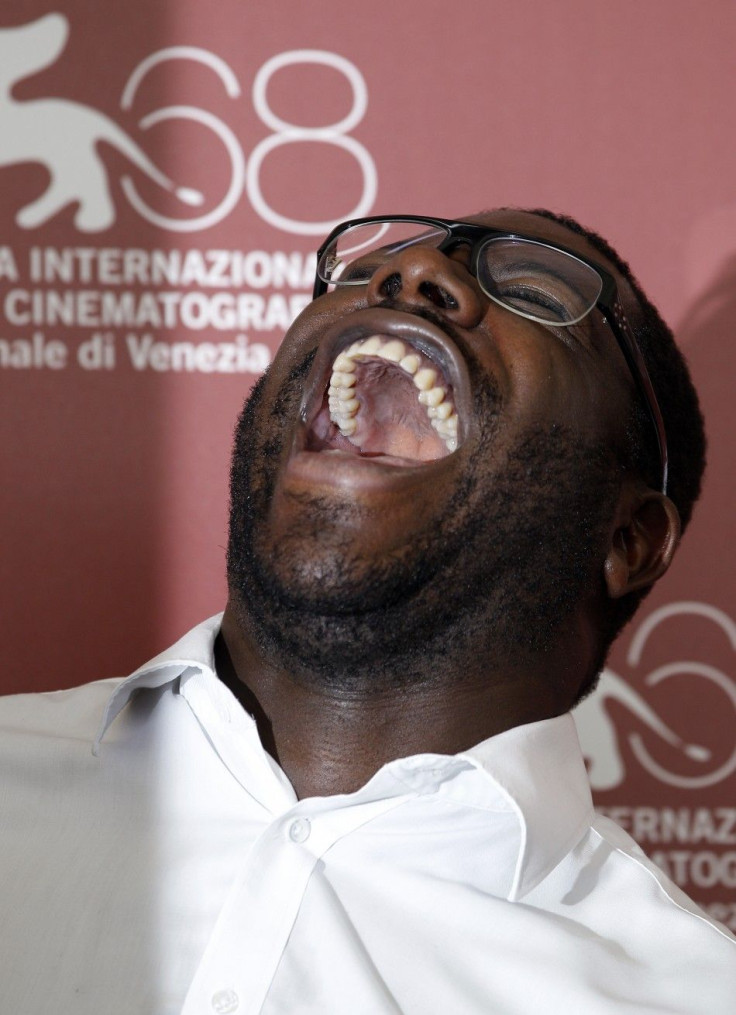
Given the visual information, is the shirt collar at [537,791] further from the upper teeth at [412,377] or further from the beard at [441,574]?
the upper teeth at [412,377]

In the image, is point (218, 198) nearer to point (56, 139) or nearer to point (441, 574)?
point (56, 139)

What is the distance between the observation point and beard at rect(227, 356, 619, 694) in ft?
3.23

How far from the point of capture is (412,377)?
3.49 ft

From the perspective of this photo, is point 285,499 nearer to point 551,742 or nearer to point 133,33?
point 551,742

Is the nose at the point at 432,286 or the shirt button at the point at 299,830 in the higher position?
the nose at the point at 432,286

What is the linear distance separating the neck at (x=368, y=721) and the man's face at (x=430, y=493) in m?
0.02

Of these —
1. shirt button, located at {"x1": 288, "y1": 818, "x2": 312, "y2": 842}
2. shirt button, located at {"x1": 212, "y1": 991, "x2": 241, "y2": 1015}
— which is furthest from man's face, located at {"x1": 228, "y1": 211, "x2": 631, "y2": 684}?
shirt button, located at {"x1": 212, "y1": 991, "x2": 241, "y2": 1015}

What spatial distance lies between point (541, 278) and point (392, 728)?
43 cm

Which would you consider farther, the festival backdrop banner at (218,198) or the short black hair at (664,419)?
the festival backdrop banner at (218,198)

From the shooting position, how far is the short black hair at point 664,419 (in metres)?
1.17

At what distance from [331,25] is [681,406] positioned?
0.72 meters

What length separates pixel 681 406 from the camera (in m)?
1.26

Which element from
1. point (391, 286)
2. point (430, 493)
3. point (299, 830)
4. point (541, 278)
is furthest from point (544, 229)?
point (299, 830)

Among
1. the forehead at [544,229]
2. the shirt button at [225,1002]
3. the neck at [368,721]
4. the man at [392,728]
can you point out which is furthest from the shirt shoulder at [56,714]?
the forehead at [544,229]
